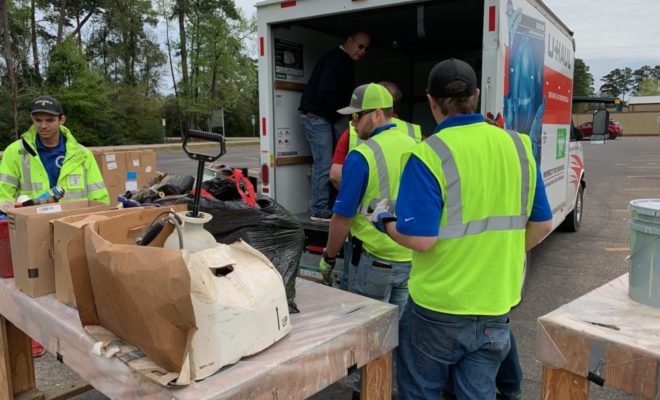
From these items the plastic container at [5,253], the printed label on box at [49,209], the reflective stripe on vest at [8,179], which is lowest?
the plastic container at [5,253]

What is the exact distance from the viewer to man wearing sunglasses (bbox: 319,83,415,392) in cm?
273

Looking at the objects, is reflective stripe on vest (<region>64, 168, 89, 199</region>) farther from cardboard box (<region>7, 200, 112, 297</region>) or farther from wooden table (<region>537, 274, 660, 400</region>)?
wooden table (<region>537, 274, 660, 400</region>)

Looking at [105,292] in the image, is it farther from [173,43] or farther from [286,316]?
[173,43]

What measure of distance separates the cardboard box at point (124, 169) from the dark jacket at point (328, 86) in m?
3.11

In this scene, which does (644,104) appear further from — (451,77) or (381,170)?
(451,77)

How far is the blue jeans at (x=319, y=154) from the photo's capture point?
4848mm

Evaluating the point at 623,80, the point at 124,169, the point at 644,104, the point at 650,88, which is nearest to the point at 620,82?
the point at 623,80

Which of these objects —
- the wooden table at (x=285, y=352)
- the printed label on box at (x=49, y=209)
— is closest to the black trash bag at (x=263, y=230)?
the wooden table at (x=285, y=352)

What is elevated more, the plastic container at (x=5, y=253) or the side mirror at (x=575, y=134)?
the side mirror at (x=575, y=134)

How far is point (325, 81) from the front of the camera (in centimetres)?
482

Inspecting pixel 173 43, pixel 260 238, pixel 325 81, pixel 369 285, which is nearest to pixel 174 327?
pixel 260 238

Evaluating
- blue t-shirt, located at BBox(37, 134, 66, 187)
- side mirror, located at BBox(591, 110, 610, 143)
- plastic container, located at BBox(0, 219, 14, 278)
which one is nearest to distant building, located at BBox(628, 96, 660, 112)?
side mirror, located at BBox(591, 110, 610, 143)

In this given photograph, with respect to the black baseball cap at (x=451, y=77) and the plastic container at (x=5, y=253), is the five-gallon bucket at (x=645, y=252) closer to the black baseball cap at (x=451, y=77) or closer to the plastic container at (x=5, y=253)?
the black baseball cap at (x=451, y=77)

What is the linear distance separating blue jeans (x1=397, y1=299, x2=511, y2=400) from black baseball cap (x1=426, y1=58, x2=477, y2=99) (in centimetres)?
86
